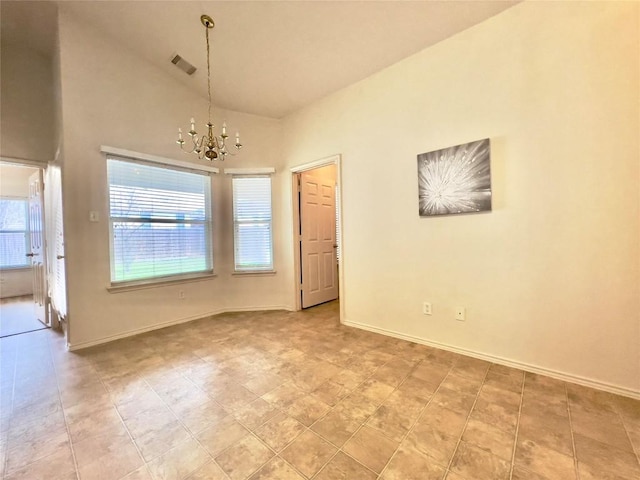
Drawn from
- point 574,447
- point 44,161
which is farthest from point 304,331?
point 44,161

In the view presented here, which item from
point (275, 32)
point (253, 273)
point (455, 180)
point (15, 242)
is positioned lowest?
point (253, 273)

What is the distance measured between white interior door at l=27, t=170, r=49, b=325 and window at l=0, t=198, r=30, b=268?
2095 mm

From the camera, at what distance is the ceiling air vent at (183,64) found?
9.61 ft

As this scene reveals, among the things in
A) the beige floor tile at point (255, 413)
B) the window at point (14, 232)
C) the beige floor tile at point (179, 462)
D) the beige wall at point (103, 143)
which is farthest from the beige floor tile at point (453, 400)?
the window at point (14, 232)

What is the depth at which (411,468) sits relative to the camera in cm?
124

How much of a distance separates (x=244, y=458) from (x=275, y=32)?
3255 millimetres

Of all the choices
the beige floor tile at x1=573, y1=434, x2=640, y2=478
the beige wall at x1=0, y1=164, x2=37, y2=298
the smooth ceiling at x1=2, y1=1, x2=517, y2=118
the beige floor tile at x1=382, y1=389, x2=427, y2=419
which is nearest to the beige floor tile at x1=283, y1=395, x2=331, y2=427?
the beige floor tile at x1=382, y1=389, x2=427, y2=419

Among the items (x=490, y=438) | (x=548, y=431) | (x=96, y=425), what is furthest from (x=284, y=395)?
(x=548, y=431)

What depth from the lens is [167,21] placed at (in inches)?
95.7

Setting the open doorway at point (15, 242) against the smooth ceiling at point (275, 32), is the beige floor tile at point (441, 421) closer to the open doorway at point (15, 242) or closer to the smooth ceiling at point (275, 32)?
the smooth ceiling at point (275, 32)

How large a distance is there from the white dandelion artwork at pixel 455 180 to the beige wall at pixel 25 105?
4.34m

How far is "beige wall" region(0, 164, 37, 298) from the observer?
517 centimetres

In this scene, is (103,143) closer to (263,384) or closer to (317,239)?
(317,239)

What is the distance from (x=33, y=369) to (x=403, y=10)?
4.39m
